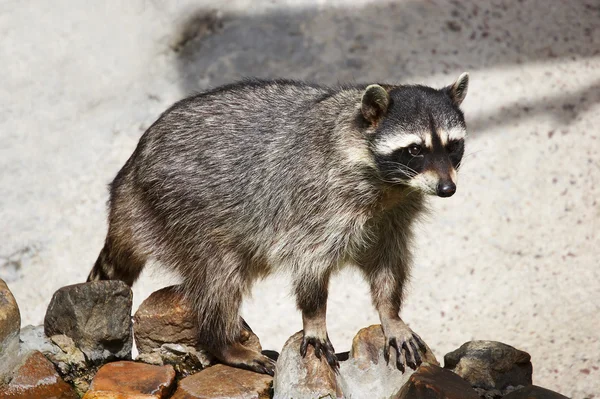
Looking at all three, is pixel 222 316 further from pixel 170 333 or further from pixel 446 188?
pixel 446 188

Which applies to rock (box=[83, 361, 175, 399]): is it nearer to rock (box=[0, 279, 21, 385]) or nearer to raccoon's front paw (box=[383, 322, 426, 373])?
rock (box=[0, 279, 21, 385])

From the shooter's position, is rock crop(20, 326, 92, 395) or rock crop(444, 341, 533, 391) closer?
rock crop(444, 341, 533, 391)

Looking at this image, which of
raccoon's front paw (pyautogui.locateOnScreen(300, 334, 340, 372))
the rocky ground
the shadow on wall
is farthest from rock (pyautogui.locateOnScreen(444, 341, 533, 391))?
the shadow on wall

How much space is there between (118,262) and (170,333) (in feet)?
1.56

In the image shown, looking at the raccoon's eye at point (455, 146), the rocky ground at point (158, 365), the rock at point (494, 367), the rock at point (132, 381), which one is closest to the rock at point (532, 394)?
the rocky ground at point (158, 365)

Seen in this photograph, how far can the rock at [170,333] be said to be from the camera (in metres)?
3.69

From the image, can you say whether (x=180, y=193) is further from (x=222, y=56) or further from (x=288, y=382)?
(x=222, y=56)

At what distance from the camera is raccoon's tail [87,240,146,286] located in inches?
157

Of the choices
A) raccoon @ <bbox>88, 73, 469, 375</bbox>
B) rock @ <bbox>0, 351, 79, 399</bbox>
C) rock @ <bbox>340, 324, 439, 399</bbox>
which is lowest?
rock @ <bbox>0, 351, 79, 399</bbox>

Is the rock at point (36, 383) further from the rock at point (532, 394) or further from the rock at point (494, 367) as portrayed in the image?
the rock at point (532, 394)

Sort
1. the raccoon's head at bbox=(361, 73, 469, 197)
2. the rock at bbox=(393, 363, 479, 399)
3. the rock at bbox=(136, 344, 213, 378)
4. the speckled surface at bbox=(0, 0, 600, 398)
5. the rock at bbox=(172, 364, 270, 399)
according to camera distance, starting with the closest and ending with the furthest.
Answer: the rock at bbox=(393, 363, 479, 399) < the raccoon's head at bbox=(361, 73, 469, 197) < the rock at bbox=(172, 364, 270, 399) < the rock at bbox=(136, 344, 213, 378) < the speckled surface at bbox=(0, 0, 600, 398)

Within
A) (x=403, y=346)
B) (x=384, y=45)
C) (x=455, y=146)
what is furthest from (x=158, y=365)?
(x=384, y=45)

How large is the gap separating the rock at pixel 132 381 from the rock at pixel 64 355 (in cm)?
13

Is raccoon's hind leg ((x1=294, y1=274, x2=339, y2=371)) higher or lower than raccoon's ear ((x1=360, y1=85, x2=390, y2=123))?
lower
